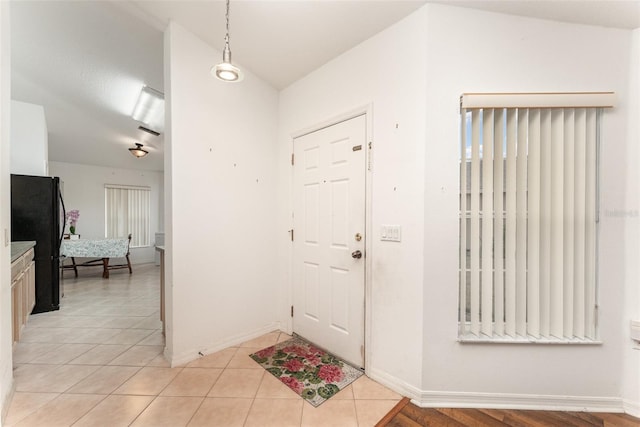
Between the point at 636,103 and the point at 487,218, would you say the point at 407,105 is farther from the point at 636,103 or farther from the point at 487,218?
the point at 636,103

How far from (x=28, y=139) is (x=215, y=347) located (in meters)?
4.08

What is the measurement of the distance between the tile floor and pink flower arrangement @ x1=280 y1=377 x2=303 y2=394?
4 centimetres

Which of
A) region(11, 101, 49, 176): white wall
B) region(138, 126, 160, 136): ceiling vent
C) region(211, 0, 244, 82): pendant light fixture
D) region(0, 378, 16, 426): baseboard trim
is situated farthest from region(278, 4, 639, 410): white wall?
region(11, 101, 49, 176): white wall

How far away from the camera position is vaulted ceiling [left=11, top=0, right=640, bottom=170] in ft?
5.55

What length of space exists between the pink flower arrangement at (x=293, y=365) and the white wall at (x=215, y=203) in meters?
0.61

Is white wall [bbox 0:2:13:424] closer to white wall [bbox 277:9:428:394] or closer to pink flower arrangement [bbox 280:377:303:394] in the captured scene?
pink flower arrangement [bbox 280:377:303:394]

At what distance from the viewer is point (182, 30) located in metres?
2.11

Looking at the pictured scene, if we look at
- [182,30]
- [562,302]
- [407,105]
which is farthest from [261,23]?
[562,302]

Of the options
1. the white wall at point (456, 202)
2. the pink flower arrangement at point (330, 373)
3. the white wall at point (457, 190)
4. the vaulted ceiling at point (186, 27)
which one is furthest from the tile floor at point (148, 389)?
the vaulted ceiling at point (186, 27)

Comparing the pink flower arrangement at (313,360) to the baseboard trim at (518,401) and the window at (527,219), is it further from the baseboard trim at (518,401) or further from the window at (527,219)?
the window at (527,219)

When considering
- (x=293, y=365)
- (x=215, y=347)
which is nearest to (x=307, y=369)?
(x=293, y=365)

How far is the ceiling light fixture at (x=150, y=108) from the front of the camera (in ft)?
10.2

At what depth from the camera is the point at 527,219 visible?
1.72 meters

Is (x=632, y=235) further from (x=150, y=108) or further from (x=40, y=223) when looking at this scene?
(x=40, y=223)
